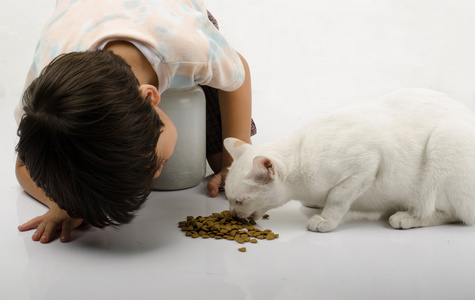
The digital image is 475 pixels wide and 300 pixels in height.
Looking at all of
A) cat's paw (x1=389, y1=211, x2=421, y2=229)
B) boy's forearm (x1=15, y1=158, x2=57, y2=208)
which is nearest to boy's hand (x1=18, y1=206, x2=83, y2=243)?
boy's forearm (x1=15, y1=158, x2=57, y2=208)

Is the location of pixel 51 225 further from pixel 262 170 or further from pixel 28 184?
pixel 262 170

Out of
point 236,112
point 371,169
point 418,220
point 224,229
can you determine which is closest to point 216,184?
point 236,112

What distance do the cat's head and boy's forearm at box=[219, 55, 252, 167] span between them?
1.47 feet

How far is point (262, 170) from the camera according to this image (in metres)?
1.59

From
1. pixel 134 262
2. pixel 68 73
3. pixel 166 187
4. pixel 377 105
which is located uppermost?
pixel 68 73

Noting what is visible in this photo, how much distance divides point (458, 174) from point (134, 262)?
103cm

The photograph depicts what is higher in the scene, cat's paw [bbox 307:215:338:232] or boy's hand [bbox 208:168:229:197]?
cat's paw [bbox 307:215:338:232]

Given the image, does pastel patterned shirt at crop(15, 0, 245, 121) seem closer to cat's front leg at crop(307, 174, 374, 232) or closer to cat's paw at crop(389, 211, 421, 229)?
cat's front leg at crop(307, 174, 374, 232)

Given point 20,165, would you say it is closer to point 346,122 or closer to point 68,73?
point 68,73

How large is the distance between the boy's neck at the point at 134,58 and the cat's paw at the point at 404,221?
2.98 feet

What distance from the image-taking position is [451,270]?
1385mm

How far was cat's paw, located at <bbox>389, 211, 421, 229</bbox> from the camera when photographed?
165cm

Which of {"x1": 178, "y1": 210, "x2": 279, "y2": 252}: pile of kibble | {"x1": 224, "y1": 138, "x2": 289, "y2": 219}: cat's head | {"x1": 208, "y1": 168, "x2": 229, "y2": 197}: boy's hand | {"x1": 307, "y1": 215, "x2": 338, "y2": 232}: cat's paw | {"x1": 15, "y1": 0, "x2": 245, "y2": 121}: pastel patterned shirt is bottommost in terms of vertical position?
{"x1": 208, "y1": 168, "x2": 229, "y2": 197}: boy's hand

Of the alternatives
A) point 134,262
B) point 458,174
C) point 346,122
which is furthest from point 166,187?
point 458,174
